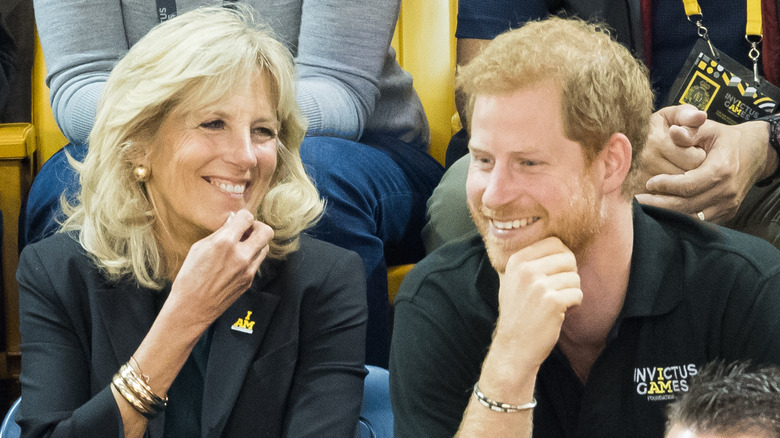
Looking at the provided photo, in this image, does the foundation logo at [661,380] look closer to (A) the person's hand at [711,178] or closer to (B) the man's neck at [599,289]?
(B) the man's neck at [599,289]

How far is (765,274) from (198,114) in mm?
935

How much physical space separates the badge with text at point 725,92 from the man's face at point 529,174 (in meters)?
0.57

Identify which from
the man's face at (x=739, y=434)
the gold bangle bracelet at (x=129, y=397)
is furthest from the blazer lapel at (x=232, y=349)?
the man's face at (x=739, y=434)

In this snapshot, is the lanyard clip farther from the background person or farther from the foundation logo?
the background person

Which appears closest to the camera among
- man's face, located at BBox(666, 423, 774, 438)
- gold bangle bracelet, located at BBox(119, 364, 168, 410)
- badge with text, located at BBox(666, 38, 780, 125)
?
man's face, located at BBox(666, 423, 774, 438)

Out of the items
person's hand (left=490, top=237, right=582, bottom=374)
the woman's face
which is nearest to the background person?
person's hand (left=490, top=237, right=582, bottom=374)

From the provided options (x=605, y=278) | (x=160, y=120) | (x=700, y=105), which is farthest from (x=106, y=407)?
(x=700, y=105)

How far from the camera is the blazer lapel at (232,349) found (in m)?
1.55

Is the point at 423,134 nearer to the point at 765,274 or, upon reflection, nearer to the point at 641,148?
the point at 641,148

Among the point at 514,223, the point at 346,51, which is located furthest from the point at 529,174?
the point at 346,51

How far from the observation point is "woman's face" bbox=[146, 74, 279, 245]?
5.30ft

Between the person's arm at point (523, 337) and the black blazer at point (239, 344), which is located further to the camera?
the black blazer at point (239, 344)

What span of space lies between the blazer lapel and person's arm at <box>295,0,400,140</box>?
0.48m

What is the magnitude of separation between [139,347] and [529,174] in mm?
683
